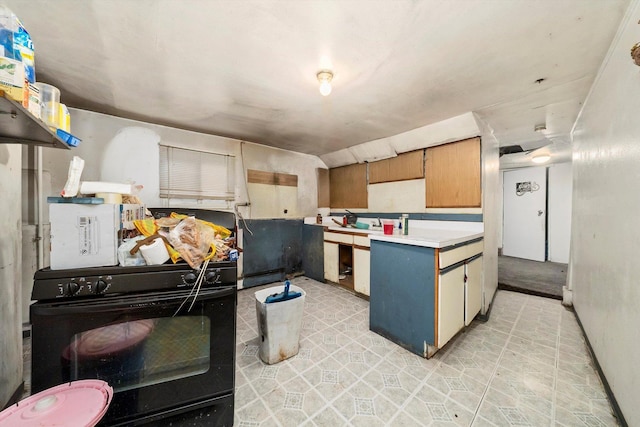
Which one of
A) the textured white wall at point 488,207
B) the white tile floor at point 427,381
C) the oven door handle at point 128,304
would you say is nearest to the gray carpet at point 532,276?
the textured white wall at point 488,207

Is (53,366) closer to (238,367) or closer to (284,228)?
(238,367)

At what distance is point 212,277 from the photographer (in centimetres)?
102

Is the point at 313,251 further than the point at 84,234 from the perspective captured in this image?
Yes

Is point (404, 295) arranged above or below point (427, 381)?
above

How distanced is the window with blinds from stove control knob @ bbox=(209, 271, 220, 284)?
7.57ft

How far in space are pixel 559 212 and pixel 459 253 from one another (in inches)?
181

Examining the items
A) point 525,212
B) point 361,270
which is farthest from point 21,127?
point 525,212

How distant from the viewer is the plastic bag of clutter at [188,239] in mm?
1005

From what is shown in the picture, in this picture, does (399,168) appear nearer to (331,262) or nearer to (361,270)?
(361,270)

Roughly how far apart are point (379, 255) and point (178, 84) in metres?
2.26

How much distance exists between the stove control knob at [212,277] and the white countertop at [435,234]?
1419 millimetres

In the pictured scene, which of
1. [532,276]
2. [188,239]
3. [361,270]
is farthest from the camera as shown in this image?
[532,276]

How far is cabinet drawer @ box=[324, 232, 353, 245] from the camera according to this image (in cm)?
301

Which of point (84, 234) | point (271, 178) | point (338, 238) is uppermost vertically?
point (271, 178)
